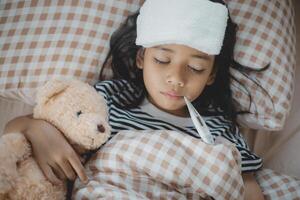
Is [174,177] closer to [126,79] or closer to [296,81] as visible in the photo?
[126,79]

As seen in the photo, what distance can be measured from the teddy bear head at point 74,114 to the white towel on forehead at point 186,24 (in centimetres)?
20

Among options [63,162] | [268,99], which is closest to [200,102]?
[268,99]

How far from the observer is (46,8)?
1.03m

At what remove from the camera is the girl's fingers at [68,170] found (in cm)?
78

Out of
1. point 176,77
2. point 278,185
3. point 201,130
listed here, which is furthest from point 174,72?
point 278,185

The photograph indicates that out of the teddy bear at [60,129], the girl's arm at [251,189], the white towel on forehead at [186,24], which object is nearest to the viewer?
the teddy bear at [60,129]

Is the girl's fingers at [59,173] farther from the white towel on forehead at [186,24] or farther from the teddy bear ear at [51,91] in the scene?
the white towel on forehead at [186,24]

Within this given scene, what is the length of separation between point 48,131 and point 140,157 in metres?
0.19

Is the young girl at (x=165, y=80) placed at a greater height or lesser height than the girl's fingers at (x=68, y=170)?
greater

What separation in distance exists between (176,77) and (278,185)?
40 centimetres

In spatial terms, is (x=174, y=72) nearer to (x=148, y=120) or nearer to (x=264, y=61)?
(x=148, y=120)

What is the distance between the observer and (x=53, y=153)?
30.8 inches

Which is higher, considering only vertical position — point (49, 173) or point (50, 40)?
point (50, 40)

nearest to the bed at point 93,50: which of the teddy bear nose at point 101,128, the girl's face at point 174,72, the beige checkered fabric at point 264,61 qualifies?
the beige checkered fabric at point 264,61
